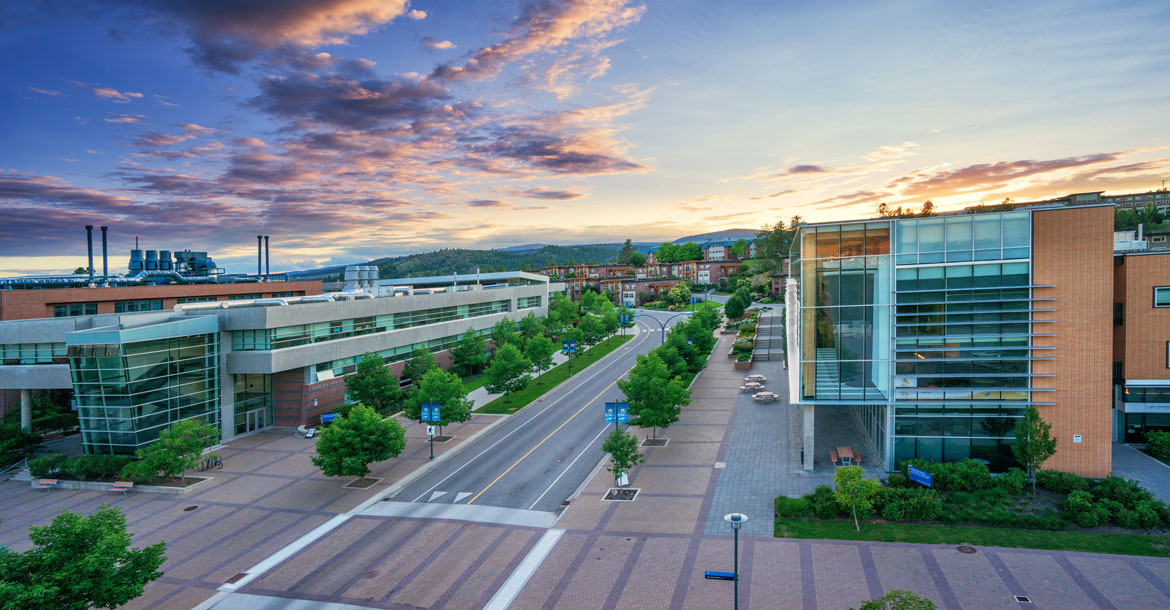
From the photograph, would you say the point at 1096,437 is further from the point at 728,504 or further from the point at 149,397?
the point at 149,397

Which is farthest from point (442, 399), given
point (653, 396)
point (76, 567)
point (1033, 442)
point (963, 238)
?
point (1033, 442)

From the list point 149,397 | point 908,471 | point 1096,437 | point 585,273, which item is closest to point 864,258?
point 908,471

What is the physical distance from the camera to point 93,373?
1299 inches

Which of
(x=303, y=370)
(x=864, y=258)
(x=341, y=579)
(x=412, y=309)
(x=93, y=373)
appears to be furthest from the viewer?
(x=412, y=309)

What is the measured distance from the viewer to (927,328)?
27.6m

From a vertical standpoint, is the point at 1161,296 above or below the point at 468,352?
above

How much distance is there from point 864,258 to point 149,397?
39.4m

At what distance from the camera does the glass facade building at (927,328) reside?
2697 cm

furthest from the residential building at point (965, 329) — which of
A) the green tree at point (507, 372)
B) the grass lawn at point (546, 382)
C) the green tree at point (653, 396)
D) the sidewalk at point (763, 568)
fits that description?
the grass lawn at point (546, 382)

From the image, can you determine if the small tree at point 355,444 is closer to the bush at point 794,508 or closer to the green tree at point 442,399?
the green tree at point 442,399

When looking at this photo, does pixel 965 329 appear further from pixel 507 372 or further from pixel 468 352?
pixel 468 352

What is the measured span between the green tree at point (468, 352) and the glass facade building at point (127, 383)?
23645mm

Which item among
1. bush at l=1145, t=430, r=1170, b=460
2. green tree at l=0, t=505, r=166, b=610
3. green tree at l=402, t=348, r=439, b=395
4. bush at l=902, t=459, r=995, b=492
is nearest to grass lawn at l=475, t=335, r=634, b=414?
green tree at l=402, t=348, r=439, b=395

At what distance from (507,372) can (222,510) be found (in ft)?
72.2
